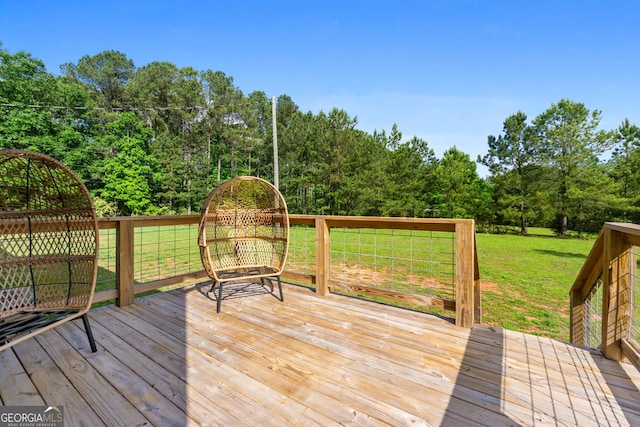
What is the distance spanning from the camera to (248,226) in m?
3.12

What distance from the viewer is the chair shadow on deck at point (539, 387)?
120cm

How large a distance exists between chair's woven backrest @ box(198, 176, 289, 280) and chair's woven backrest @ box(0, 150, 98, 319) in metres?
1.06

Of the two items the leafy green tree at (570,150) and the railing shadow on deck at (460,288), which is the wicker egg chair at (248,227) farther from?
the leafy green tree at (570,150)

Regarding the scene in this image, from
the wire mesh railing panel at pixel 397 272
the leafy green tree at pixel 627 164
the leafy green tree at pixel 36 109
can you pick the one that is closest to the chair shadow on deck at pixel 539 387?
the wire mesh railing panel at pixel 397 272

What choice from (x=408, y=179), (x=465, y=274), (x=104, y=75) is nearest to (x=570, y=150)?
(x=408, y=179)

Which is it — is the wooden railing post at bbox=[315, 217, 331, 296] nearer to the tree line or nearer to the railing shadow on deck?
the railing shadow on deck

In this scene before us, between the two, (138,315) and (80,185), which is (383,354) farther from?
(80,185)

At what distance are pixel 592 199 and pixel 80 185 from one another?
19.9m

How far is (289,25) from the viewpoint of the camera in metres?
7.82

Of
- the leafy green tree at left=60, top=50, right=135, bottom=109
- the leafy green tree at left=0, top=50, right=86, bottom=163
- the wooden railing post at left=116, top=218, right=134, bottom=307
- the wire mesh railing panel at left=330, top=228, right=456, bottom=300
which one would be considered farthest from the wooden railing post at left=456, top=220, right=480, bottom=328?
the leafy green tree at left=60, top=50, right=135, bottom=109

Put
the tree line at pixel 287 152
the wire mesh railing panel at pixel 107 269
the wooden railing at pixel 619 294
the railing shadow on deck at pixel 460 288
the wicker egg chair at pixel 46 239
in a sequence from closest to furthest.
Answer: the railing shadow on deck at pixel 460 288
the wooden railing at pixel 619 294
the wicker egg chair at pixel 46 239
the wire mesh railing panel at pixel 107 269
the tree line at pixel 287 152

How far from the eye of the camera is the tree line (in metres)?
15.2

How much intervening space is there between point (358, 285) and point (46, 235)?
2345mm

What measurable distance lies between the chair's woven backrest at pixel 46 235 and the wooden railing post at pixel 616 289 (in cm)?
293
